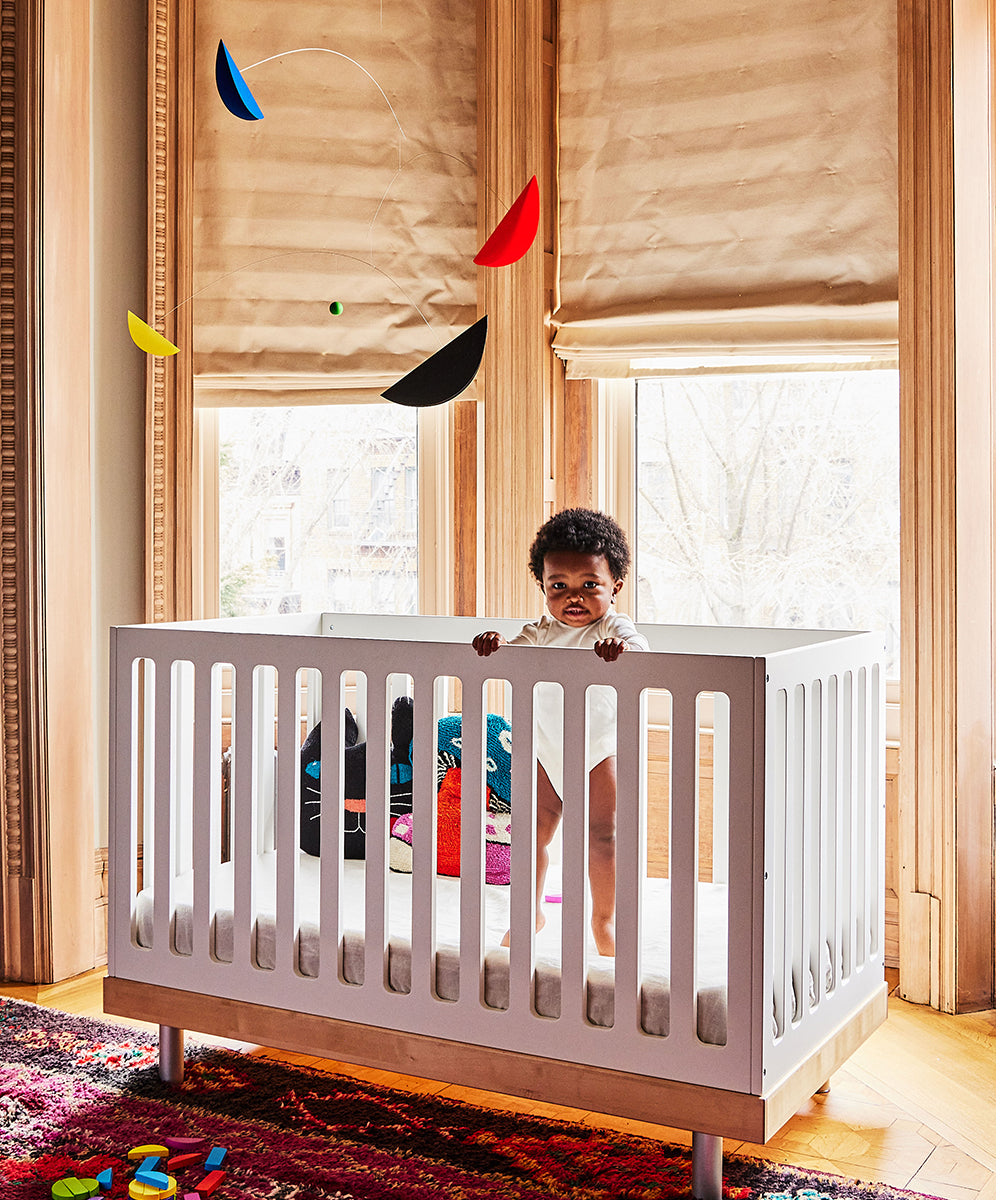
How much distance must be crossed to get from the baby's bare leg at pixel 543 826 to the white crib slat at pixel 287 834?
0.32 meters

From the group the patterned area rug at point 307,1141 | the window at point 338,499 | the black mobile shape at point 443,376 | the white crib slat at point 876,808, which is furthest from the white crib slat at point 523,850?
the window at point 338,499

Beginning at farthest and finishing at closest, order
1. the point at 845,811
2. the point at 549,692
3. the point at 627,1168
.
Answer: the point at 549,692 → the point at 845,811 → the point at 627,1168

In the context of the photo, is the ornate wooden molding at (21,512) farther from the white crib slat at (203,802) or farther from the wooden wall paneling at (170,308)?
the white crib slat at (203,802)

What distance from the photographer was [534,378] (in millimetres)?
2705

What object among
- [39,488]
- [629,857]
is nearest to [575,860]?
[629,857]

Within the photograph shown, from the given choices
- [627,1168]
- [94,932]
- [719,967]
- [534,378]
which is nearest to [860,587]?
[534,378]

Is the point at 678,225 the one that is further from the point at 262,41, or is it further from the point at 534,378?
the point at 262,41

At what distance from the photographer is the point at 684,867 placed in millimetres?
1519

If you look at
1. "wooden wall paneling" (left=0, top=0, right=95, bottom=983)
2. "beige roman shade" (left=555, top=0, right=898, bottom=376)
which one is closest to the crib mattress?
"wooden wall paneling" (left=0, top=0, right=95, bottom=983)

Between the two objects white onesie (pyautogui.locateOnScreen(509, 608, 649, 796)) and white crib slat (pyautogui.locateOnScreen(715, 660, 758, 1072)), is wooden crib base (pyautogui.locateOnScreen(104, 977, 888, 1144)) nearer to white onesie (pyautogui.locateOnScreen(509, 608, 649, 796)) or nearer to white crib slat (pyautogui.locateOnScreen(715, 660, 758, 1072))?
white crib slat (pyautogui.locateOnScreen(715, 660, 758, 1072))

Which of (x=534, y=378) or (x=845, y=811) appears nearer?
(x=845, y=811)

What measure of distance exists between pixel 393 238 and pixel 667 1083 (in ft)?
6.51

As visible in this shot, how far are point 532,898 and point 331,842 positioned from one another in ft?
1.09

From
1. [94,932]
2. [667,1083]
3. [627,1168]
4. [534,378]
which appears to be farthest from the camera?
[534,378]
